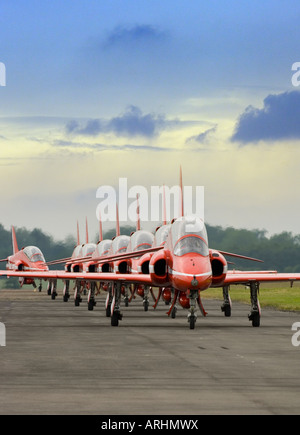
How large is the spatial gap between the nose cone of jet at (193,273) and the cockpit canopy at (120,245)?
2256 centimetres

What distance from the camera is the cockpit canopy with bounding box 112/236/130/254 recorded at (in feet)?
168

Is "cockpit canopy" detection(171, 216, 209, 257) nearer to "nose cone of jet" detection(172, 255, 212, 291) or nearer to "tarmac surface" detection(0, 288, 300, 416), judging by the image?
"nose cone of jet" detection(172, 255, 212, 291)

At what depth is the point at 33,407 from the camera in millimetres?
11570

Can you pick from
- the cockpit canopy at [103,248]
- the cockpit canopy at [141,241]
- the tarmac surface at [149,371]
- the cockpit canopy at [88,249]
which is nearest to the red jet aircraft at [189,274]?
the tarmac surface at [149,371]

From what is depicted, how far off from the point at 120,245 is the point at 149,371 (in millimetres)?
35396

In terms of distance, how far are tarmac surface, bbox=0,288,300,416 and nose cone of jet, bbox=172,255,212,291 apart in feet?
4.39

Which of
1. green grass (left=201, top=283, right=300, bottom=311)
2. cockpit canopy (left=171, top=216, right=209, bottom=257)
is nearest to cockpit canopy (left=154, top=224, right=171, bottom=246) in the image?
green grass (left=201, top=283, right=300, bottom=311)

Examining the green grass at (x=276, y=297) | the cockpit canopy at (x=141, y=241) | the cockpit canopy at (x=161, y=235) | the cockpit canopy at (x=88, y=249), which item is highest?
the cockpit canopy at (x=161, y=235)

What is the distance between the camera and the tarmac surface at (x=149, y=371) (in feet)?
38.6

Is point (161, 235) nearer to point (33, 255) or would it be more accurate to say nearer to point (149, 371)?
point (149, 371)

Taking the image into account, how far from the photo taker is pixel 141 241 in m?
44.2

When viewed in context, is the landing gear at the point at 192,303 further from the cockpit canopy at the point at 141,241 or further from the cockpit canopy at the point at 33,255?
the cockpit canopy at the point at 33,255

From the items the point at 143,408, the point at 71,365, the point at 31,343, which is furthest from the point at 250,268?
the point at 143,408
